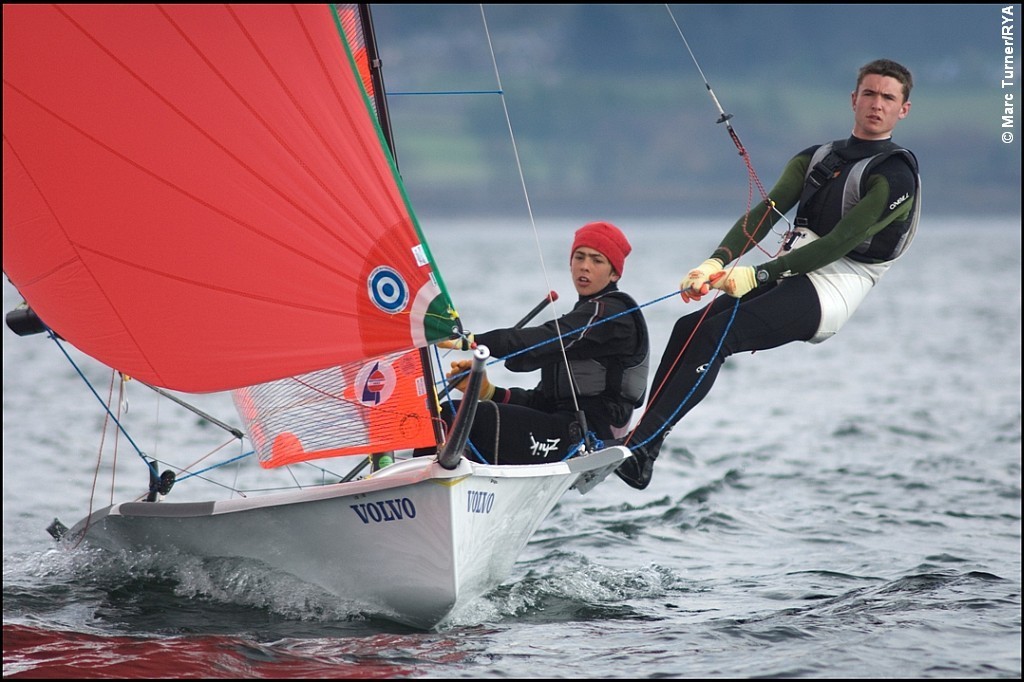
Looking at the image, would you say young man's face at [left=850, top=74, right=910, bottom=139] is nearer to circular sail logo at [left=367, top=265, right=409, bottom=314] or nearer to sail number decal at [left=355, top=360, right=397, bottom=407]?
circular sail logo at [left=367, top=265, right=409, bottom=314]

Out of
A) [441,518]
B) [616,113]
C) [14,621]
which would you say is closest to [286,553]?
[441,518]

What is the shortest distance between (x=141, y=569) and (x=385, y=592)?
1564 millimetres

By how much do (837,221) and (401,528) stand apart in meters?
2.33

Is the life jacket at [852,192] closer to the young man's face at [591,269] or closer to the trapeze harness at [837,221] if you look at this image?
the trapeze harness at [837,221]

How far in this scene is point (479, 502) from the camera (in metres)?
5.18

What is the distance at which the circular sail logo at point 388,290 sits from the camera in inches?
190

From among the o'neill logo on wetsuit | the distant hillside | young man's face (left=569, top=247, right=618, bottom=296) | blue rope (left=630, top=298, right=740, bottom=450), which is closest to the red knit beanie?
young man's face (left=569, top=247, right=618, bottom=296)

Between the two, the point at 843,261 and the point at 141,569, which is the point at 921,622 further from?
the point at 141,569

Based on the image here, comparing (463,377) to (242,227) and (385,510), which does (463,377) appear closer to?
(385,510)

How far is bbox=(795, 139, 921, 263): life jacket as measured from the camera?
A: 17.8 feet

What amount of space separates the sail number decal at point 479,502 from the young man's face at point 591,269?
1192 mm

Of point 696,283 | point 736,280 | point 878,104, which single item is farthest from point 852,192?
point 696,283

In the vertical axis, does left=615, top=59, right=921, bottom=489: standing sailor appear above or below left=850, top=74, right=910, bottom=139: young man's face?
below

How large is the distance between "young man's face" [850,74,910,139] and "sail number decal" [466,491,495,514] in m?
2.26
